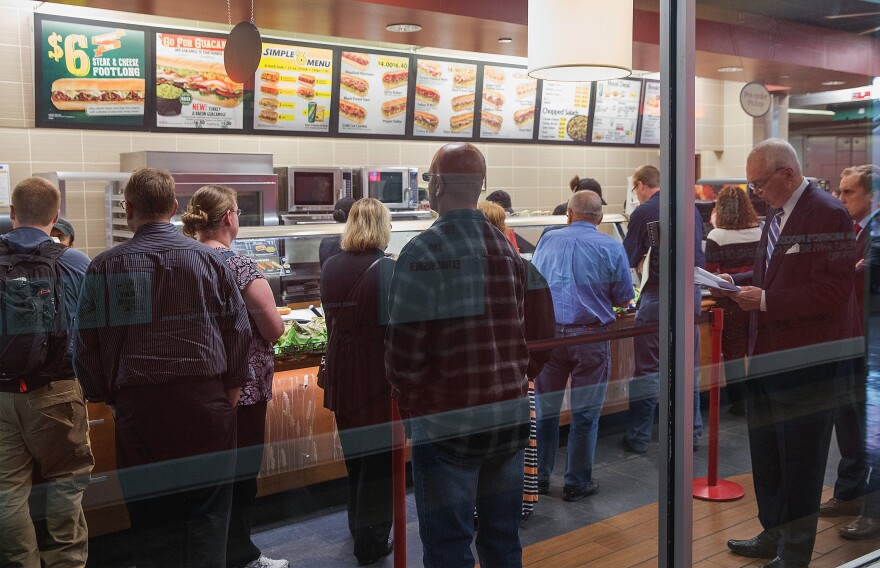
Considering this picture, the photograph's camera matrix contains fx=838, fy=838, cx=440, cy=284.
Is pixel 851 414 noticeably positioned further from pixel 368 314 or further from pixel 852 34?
pixel 368 314

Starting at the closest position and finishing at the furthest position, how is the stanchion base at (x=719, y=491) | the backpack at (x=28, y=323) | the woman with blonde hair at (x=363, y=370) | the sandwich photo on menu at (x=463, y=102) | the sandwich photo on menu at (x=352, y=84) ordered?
the backpack at (x=28, y=323) → the woman with blonde hair at (x=363, y=370) → the sandwich photo on menu at (x=463, y=102) → the stanchion base at (x=719, y=491) → the sandwich photo on menu at (x=352, y=84)

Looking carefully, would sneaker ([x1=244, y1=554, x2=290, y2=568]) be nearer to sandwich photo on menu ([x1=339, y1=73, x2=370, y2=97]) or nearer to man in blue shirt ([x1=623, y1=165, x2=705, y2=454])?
man in blue shirt ([x1=623, y1=165, x2=705, y2=454])

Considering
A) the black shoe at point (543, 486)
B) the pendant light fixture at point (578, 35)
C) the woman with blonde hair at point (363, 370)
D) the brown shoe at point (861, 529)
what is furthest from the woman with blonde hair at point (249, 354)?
the brown shoe at point (861, 529)

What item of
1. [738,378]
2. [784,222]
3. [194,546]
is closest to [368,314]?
[194,546]

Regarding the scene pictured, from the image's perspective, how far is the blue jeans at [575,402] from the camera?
146 inches

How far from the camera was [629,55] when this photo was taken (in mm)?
2887

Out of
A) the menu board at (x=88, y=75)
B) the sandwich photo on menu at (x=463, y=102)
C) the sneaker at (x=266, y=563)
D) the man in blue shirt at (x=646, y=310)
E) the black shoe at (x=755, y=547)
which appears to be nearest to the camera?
the man in blue shirt at (x=646, y=310)

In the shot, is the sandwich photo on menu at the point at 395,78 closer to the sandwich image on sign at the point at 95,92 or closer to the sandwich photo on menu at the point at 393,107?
the sandwich photo on menu at the point at 393,107

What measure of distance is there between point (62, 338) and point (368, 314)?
111 centimetres

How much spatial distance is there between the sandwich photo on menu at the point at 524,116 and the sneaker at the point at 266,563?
186 cm

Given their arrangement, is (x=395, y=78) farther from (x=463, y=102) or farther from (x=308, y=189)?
(x=308, y=189)

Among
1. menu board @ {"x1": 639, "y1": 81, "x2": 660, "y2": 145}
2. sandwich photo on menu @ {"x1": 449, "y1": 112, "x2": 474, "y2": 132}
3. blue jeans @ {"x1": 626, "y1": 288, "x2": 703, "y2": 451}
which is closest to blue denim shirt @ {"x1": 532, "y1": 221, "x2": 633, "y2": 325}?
blue jeans @ {"x1": 626, "y1": 288, "x2": 703, "y2": 451}

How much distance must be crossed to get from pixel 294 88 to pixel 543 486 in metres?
2.16

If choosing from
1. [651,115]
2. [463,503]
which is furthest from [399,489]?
[651,115]
